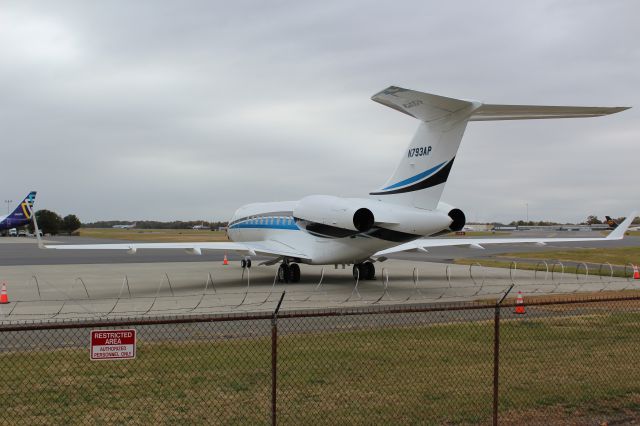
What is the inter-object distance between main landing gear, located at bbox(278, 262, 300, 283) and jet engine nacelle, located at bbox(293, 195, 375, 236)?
8.64 ft

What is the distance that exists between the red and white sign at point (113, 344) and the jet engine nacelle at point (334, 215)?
42.6ft

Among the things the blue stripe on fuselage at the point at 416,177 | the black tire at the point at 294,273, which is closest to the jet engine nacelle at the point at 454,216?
the blue stripe on fuselage at the point at 416,177

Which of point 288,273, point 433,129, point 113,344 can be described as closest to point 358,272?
point 288,273

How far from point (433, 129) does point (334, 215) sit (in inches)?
166

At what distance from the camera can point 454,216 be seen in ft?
61.3

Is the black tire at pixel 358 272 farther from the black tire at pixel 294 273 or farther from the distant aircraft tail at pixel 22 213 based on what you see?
the distant aircraft tail at pixel 22 213

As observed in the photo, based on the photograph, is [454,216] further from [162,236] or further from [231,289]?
[162,236]

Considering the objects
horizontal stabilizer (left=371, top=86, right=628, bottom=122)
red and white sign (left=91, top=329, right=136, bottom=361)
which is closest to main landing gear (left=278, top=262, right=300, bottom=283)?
horizontal stabilizer (left=371, top=86, right=628, bottom=122)

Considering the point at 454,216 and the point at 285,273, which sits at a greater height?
the point at 454,216

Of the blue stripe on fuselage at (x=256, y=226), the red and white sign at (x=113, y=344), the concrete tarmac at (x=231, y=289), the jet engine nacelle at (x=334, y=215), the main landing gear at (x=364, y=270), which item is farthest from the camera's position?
the blue stripe on fuselage at (x=256, y=226)

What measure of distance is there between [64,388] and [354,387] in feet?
12.4

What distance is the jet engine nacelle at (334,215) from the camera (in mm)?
18688

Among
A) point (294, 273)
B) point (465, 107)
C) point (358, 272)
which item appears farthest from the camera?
point (358, 272)

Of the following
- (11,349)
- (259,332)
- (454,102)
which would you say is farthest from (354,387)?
(454,102)
